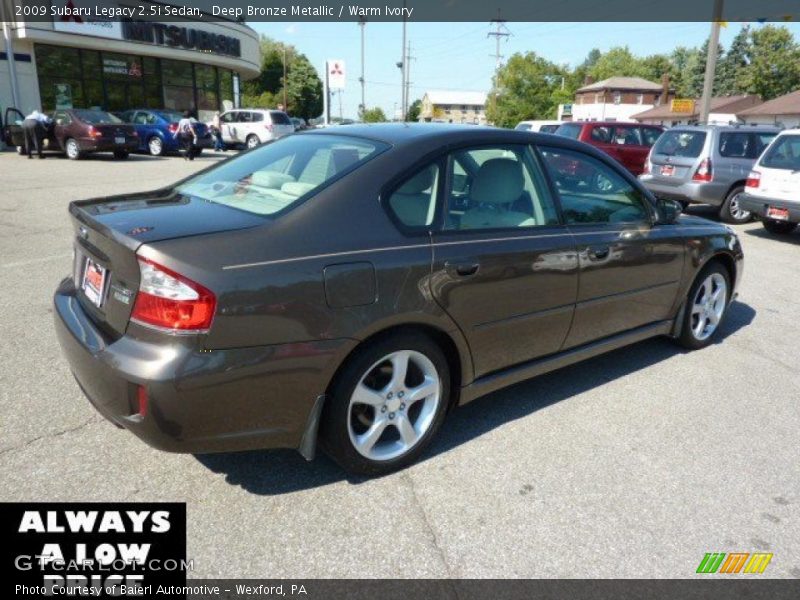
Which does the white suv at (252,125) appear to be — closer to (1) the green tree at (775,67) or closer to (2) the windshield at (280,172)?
(2) the windshield at (280,172)

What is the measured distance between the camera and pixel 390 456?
2883 millimetres

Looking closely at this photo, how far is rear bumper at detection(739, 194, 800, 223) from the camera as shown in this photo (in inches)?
344

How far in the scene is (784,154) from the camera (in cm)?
920

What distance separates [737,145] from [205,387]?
11.4 meters

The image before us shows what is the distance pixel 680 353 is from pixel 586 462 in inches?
78.7

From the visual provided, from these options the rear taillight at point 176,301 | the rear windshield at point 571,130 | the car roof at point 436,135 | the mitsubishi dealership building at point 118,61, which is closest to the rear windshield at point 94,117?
the mitsubishi dealership building at point 118,61

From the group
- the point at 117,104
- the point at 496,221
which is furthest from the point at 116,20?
the point at 496,221

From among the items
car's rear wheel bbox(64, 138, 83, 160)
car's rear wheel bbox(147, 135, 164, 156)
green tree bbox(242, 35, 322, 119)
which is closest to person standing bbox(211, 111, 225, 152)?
car's rear wheel bbox(147, 135, 164, 156)

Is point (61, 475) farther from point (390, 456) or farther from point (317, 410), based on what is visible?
point (390, 456)

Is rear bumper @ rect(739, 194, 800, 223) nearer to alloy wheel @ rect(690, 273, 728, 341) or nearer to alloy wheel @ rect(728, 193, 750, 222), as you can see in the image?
alloy wheel @ rect(728, 193, 750, 222)

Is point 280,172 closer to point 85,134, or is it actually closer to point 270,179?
point 270,179

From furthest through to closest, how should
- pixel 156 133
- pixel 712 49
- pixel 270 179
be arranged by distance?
pixel 156 133
pixel 712 49
pixel 270 179

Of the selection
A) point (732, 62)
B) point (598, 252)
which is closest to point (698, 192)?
point (598, 252)

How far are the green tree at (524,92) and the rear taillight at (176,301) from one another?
77047mm
